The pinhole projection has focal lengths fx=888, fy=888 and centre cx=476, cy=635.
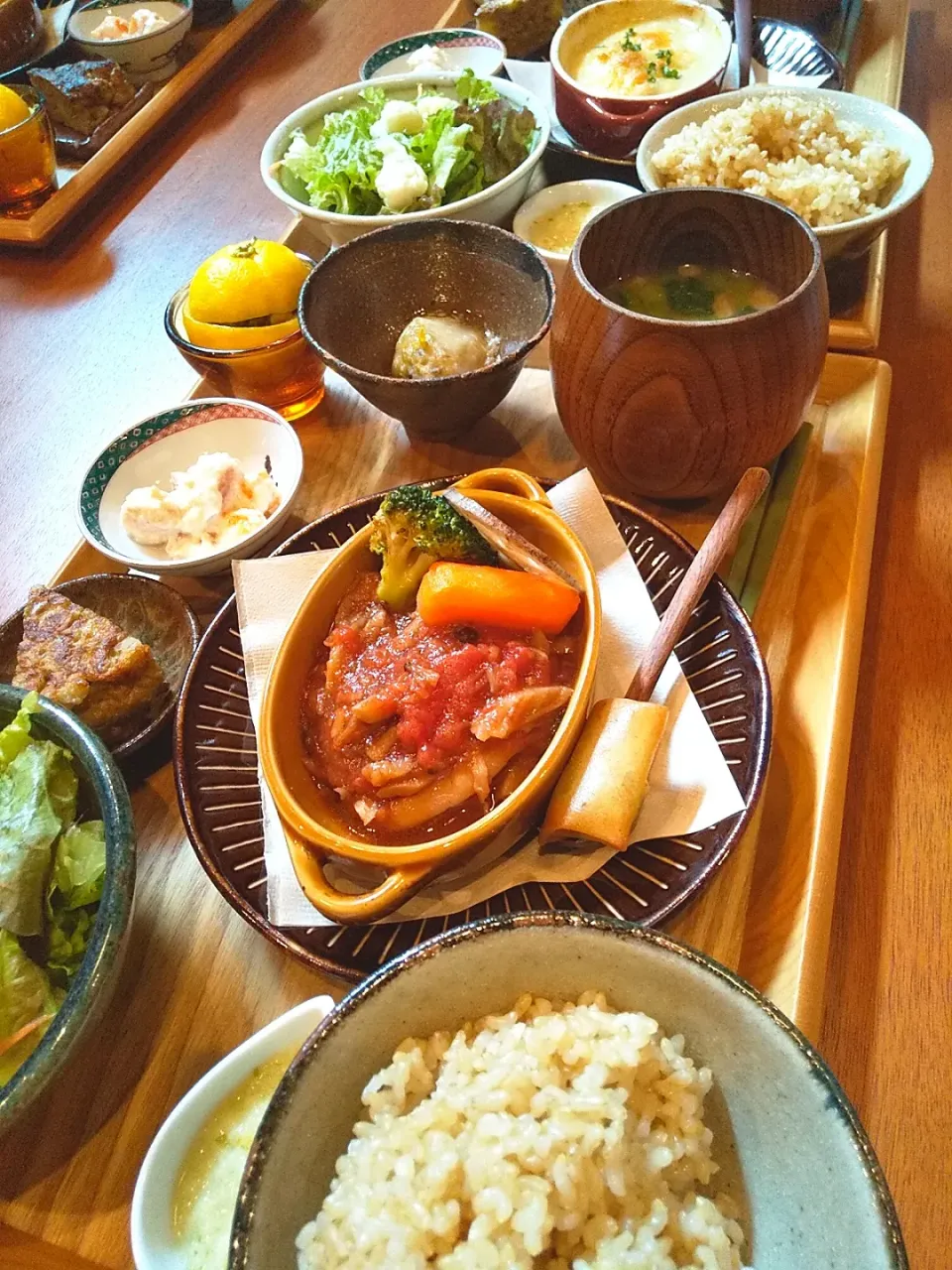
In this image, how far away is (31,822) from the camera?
3.98 ft

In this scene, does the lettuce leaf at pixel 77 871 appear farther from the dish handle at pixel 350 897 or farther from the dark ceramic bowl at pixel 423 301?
the dark ceramic bowl at pixel 423 301

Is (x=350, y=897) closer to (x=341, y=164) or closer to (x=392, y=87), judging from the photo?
(x=341, y=164)

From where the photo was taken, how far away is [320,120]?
263 centimetres

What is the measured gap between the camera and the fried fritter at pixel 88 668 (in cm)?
139

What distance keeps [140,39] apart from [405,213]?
5.37 feet

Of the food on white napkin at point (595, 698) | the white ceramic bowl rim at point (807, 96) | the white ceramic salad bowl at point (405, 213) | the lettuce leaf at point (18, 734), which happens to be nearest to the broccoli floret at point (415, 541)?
the food on white napkin at point (595, 698)

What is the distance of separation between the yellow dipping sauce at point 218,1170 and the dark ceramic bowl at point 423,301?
116 cm

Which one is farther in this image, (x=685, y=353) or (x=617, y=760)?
(x=685, y=353)

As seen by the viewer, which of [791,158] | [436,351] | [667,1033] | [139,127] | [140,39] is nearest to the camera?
[667,1033]

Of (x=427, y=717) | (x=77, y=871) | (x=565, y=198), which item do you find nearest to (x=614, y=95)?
(x=565, y=198)

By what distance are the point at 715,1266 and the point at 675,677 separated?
2.54ft

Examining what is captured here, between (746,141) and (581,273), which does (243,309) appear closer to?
(581,273)

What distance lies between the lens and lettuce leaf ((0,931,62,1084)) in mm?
1125

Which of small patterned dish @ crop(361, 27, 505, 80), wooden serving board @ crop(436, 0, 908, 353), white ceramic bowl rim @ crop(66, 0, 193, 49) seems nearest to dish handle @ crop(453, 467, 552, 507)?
wooden serving board @ crop(436, 0, 908, 353)
